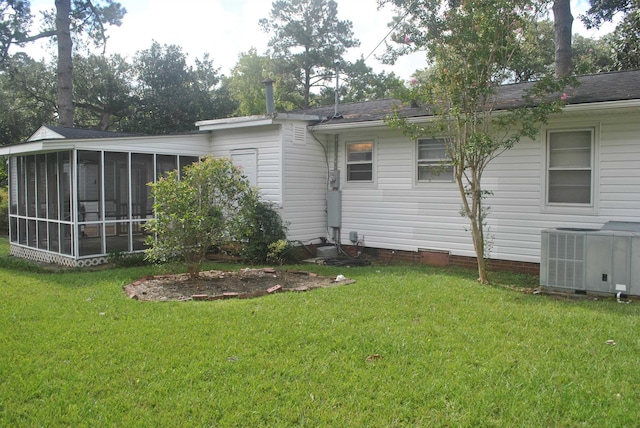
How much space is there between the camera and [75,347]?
483 cm

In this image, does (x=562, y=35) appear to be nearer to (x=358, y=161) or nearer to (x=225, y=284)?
(x=358, y=161)

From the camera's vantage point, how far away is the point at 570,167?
343 inches

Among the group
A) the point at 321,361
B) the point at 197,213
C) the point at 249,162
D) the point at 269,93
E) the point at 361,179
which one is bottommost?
the point at 321,361

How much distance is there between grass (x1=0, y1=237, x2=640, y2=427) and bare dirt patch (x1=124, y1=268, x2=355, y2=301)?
1.65 feet

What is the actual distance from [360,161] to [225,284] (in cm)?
472

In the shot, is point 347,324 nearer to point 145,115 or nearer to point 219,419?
point 219,419

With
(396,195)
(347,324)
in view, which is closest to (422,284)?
(347,324)

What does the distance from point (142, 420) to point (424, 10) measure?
7.33 metres

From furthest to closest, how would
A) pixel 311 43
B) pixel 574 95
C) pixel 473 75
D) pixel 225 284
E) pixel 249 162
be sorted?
pixel 311 43
pixel 249 162
pixel 574 95
pixel 225 284
pixel 473 75

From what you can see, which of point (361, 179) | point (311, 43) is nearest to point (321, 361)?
point (361, 179)

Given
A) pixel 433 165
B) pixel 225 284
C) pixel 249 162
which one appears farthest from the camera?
pixel 249 162

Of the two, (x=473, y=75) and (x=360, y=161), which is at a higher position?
(x=473, y=75)

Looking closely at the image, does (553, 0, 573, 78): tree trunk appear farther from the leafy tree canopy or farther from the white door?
the leafy tree canopy

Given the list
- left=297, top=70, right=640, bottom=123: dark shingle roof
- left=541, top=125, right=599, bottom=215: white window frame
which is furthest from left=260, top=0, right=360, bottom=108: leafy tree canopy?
left=541, top=125, right=599, bottom=215: white window frame
